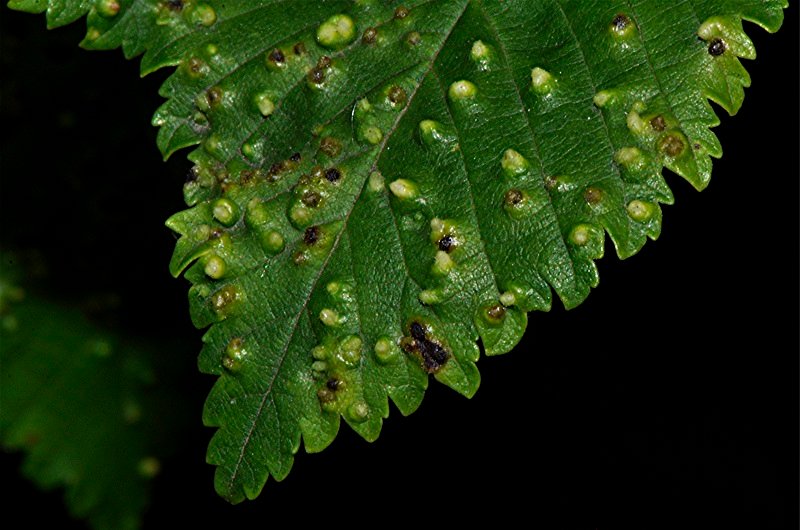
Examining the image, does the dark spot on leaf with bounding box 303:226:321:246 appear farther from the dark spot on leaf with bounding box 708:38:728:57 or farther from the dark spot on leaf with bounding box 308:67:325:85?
the dark spot on leaf with bounding box 708:38:728:57

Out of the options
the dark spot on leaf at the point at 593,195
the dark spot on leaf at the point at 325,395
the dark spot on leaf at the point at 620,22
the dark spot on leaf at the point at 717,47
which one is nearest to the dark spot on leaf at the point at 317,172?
the dark spot on leaf at the point at 325,395

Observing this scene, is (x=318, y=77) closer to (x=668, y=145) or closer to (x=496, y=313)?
(x=496, y=313)

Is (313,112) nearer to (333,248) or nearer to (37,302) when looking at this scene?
(333,248)

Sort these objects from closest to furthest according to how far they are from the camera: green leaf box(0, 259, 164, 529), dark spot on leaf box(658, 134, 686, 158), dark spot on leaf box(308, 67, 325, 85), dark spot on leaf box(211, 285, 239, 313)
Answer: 1. dark spot on leaf box(658, 134, 686, 158)
2. dark spot on leaf box(211, 285, 239, 313)
3. dark spot on leaf box(308, 67, 325, 85)
4. green leaf box(0, 259, 164, 529)

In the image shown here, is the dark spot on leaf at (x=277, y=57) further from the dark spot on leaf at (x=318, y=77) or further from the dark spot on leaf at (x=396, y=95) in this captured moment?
the dark spot on leaf at (x=396, y=95)

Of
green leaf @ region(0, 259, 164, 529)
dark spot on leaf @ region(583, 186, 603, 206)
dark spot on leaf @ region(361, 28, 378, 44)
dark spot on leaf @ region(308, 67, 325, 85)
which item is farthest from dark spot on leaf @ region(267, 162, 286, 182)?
green leaf @ region(0, 259, 164, 529)

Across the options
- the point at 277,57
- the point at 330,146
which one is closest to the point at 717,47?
the point at 330,146
